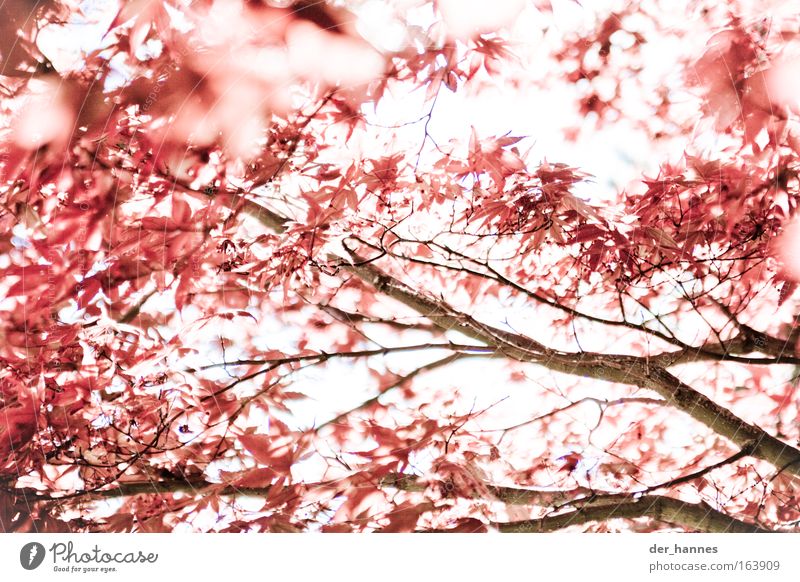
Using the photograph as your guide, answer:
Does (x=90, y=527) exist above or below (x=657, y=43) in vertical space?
below

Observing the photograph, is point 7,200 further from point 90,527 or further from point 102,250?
point 90,527

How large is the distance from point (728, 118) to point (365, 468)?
754 mm

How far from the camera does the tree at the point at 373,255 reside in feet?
2.67

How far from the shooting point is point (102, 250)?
83 cm
